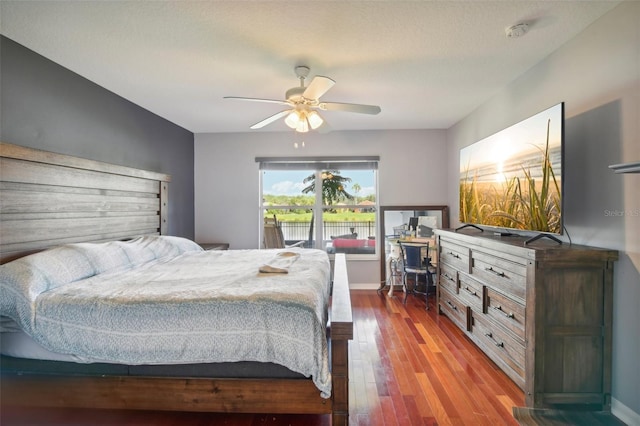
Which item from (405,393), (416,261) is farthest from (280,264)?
(416,261)

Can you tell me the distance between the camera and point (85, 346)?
168 cm

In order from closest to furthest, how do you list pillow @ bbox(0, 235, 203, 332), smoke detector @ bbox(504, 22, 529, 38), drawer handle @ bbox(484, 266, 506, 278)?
pillow @ bbox(0, 235, 203, 332) < smoke detector @ bbox(504, 22, 529, 38) < drawer handle @ bbox(484, 266, 506, 278)

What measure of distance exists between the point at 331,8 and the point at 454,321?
3054 millimetres

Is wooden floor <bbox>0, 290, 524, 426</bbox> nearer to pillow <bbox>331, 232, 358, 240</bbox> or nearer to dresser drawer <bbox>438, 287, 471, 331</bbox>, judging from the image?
dresser drawer <bbox>438, 287, 471, 331</bbox>

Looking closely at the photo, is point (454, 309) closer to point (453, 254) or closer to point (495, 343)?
point (453, 254)

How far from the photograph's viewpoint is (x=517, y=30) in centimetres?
200

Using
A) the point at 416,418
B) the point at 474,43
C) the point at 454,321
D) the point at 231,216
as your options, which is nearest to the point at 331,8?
the point at 474,43

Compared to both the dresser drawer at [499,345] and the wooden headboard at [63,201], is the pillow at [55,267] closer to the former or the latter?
the wooden headboard at [63,201]

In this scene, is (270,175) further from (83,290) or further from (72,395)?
(72,395)

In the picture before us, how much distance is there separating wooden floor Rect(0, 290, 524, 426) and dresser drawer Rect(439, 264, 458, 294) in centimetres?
44

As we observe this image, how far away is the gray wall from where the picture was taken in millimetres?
2160

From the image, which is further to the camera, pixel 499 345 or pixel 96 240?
pixel 96 240

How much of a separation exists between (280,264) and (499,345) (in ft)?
6.07

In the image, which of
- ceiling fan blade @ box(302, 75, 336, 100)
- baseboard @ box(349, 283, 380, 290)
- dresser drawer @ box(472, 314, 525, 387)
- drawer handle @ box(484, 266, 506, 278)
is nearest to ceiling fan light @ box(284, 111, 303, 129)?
ceiling fan blade @ box(302, 75, 336, 100)
